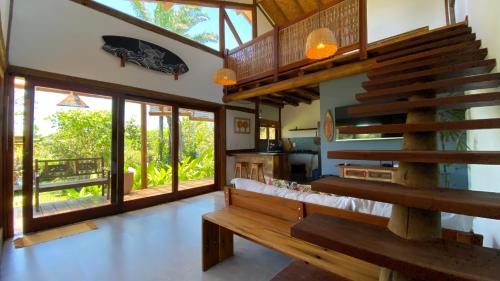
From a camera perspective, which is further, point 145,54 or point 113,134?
point 145,54

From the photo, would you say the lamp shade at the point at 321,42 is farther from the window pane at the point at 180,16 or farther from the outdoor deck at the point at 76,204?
the outdoor deck at the point at 76,204

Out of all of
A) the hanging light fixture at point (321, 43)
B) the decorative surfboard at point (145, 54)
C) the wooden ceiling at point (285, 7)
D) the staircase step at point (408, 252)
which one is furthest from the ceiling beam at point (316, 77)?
the staircase step at point (408, 252)

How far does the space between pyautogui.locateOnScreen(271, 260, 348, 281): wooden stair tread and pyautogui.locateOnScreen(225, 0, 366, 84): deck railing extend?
3.78m

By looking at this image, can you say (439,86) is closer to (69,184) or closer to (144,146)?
(144,146)

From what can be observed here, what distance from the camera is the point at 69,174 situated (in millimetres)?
3557

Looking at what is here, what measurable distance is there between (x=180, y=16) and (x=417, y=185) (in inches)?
232

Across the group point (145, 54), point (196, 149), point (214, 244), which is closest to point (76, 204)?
point (196, 149)

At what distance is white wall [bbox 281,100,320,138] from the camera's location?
805cm

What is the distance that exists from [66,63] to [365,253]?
14.8ft

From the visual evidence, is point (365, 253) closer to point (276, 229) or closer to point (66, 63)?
point (276, 229)

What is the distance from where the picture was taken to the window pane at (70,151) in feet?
10.8

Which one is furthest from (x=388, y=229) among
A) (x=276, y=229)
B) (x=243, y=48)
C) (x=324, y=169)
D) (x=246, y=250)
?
(x=243, y=48)

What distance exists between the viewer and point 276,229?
189 centimetres

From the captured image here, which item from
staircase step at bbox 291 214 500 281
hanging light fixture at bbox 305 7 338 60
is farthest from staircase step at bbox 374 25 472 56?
staircase step at bbox 291 214 500 281
